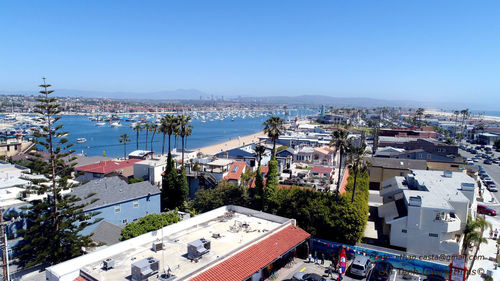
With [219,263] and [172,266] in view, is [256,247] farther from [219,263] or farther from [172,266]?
[172,266]

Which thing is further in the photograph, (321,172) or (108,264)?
(321,172)

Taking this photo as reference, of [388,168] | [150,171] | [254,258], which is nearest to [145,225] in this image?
[254,258]

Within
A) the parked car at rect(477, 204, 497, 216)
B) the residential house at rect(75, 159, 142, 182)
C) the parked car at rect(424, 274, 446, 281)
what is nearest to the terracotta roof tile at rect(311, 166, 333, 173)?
the parked car at rect(477, 204, 497, 216)

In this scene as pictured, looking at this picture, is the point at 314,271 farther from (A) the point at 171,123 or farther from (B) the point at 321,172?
(A) the point at 171,123

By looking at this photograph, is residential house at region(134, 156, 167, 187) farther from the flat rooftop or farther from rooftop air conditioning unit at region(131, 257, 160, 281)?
rooftop air conditioning unit at region(131, 257, 160, 281)

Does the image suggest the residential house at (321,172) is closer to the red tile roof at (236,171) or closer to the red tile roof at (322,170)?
the red tile roof at (322,170)

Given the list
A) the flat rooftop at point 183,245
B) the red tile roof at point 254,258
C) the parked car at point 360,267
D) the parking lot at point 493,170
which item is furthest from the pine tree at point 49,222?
the parking lot at point 493,170
